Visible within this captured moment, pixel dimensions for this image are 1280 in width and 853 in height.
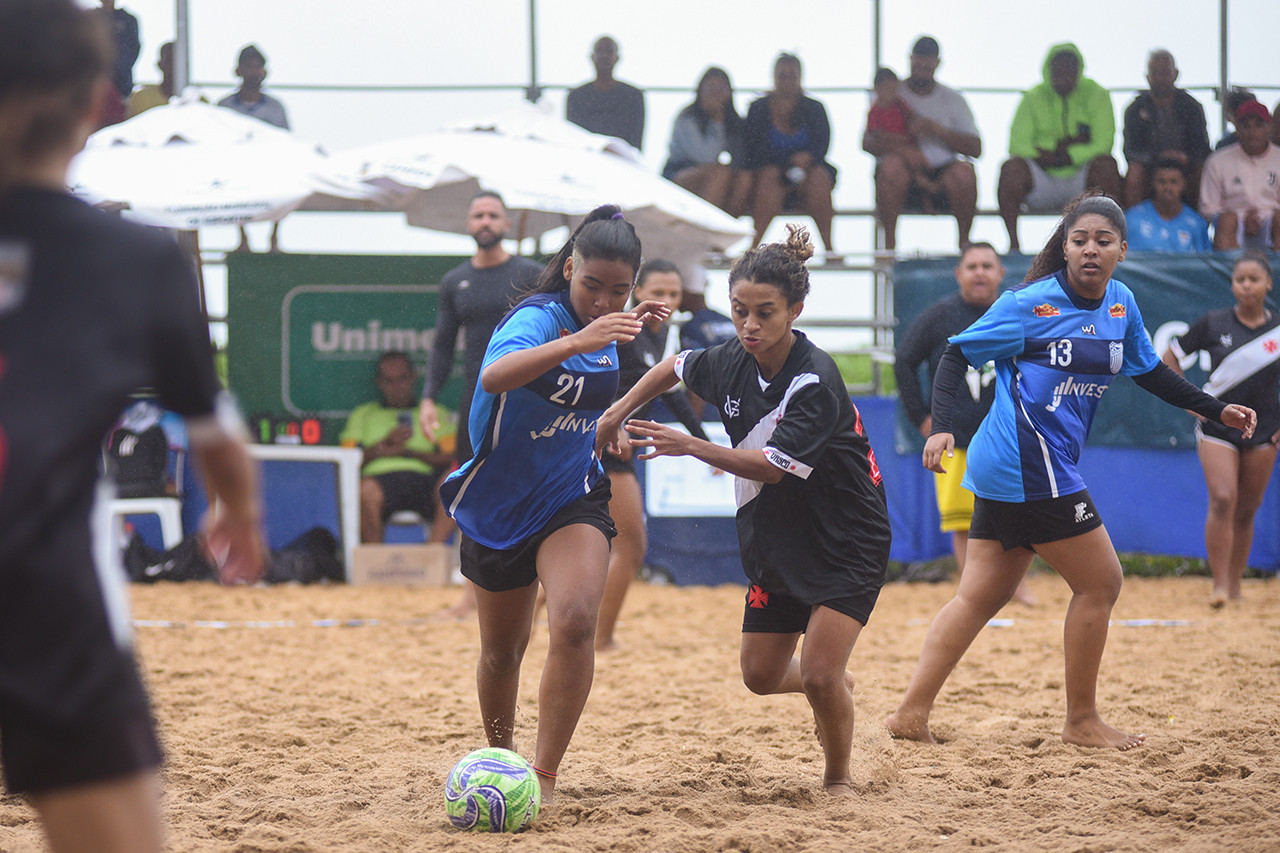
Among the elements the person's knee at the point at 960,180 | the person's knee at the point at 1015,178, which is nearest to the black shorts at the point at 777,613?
the person's knee at the point at 960,180

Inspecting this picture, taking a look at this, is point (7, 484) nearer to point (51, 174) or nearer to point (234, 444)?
point (234, 444)

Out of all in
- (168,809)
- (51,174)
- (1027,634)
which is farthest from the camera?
(1027,634)

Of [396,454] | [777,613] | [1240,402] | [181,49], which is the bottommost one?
→ [396,454]

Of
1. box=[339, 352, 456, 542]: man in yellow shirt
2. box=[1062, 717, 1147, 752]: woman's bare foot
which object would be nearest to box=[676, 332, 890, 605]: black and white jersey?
box=[1062, 717, 1147, 752]: woman's bare foot

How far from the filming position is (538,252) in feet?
34.5

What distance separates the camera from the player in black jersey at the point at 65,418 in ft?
5.81

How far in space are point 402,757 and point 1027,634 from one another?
4.32 m

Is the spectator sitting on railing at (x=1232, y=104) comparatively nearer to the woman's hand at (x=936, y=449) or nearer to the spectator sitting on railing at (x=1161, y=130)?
the spectator sitting on railing at (x=1161, y=130)

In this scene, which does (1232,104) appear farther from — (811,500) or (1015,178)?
(811,500)

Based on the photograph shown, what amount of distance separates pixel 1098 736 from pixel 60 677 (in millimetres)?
3833

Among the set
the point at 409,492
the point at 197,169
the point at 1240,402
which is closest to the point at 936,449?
the point at 1240,402

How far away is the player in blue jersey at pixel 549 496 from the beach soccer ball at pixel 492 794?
16 centimetres

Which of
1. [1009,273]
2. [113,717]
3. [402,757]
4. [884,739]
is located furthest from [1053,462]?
[1009,273]

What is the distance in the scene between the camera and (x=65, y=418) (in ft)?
5.88
